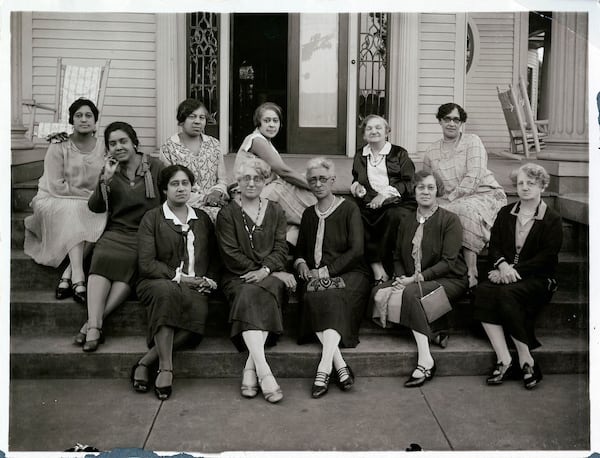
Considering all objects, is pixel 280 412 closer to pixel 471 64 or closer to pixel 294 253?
pixel 294 253

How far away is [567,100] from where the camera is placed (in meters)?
4.72

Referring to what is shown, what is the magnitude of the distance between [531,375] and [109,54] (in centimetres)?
489

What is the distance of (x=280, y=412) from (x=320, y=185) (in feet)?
4.26

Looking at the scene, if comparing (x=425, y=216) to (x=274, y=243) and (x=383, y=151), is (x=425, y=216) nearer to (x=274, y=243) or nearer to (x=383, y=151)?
(x=383, y=151)

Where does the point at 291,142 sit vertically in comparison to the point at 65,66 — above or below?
below

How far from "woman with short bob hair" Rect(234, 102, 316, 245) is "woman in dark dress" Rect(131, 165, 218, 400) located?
0.58 meters

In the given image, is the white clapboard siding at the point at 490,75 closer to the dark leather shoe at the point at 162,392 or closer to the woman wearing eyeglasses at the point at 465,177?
the woman wearing eyeglasses at the point at 465,177

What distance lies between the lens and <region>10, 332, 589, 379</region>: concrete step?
3508mm

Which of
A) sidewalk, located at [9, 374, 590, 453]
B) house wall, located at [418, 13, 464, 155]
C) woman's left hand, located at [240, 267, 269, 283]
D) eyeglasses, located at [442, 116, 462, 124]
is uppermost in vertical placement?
house wall, located at [418, 13, 464, 155]

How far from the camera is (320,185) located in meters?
3.73

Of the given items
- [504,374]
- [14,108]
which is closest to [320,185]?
[504,374]

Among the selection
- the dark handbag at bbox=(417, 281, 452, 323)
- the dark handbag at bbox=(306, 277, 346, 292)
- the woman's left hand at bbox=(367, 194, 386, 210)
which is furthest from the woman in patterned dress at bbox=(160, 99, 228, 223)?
the dark handbag at bbox=(417, 281, 452, 323)

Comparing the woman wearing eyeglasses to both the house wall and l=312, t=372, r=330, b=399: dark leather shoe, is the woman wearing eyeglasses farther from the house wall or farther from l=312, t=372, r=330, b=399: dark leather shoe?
the house wall

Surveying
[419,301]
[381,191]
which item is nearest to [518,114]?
[381,191]
